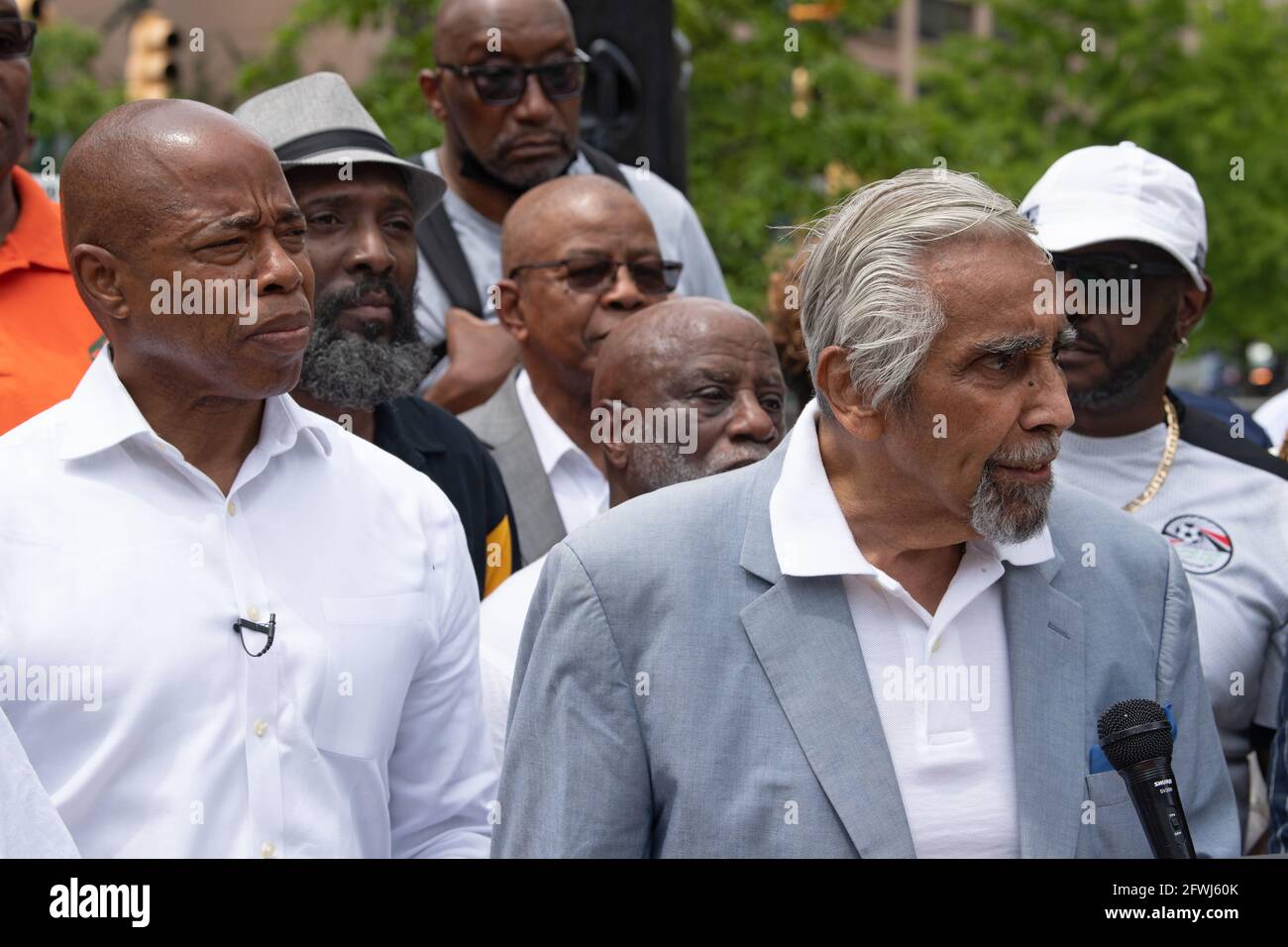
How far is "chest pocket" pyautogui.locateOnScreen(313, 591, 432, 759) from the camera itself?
2998 mm

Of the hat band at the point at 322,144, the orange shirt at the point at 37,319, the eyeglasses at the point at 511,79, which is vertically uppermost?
the eyeglasses at the point at 511,79

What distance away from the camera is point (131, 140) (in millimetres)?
3158

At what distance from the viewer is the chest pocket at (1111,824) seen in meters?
2.74

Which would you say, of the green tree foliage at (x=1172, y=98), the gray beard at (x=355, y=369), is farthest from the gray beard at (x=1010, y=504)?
the green tree foliage at (x=1172, y=98)

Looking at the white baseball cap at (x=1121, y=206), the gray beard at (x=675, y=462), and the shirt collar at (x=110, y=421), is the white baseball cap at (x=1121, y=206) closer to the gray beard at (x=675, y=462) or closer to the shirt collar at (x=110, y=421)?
the gray beard at (x=675, y=462)

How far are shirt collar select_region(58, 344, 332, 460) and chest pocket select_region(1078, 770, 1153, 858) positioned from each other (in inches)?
56.6

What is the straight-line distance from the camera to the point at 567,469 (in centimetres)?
482

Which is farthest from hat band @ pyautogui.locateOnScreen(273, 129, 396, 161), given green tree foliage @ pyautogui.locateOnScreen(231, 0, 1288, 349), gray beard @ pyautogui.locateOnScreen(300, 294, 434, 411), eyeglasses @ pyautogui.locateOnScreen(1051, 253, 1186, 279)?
green tree foliage @ pyautogui.locateOnScreen(231, 0, 1288, 349)

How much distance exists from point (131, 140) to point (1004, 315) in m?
1.52

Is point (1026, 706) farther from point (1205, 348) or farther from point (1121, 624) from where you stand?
point (1205, 348)

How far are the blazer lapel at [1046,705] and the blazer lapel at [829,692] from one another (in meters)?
0.20

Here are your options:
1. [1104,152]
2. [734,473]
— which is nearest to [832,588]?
[734,473]

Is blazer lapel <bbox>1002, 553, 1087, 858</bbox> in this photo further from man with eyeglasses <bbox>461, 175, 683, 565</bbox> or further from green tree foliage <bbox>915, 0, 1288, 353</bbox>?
green tree foliage <bbox>915, 0, 1288, 353</bbox>

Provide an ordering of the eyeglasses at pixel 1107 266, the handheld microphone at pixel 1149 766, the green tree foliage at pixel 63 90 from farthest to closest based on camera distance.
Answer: the green tree foliage at pixel 63 90
the eyeglasses at pixel 1107 266
the handheld microphone at pixel 1149 766
